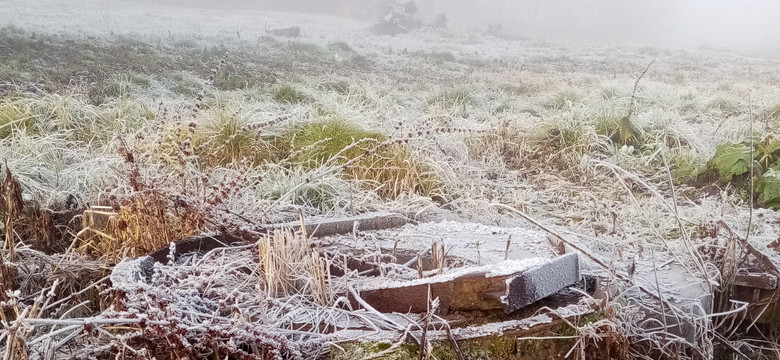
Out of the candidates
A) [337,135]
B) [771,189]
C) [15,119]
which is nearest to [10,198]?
[337,135]

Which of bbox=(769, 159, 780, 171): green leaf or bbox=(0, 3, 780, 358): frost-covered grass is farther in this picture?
bbox=(769, 159, 780, 171): green leaf

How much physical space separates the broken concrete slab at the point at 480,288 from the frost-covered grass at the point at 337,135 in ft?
0.62

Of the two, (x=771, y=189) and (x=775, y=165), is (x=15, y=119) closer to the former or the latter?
(x=771, y=189)

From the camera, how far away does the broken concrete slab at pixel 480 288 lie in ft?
5.08

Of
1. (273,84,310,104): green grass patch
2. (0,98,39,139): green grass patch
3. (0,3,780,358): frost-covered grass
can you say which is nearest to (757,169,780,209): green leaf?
(0,3,780,358): frost-covered grass

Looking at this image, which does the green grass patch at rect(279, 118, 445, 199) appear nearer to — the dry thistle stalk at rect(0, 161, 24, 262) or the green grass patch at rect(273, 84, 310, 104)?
the green grass patch at rect(273, 84, 310, 104)

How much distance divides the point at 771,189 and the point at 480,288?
2456 millimetres

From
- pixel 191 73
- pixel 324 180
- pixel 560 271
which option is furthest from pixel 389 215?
pixel 191 73

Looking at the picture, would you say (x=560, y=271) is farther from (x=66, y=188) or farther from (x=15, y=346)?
(x=66, y=188)

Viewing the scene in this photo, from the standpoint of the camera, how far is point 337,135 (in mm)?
→ 3873

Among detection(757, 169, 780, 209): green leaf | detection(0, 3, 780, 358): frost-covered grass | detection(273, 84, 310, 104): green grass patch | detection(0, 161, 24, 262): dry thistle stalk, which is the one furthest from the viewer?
detection(273, 84, 310, 104): green grass patch

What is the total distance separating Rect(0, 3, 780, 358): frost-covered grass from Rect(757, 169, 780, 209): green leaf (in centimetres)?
11

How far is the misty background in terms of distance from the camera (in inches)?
188

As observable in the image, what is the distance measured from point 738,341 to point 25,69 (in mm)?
4606
